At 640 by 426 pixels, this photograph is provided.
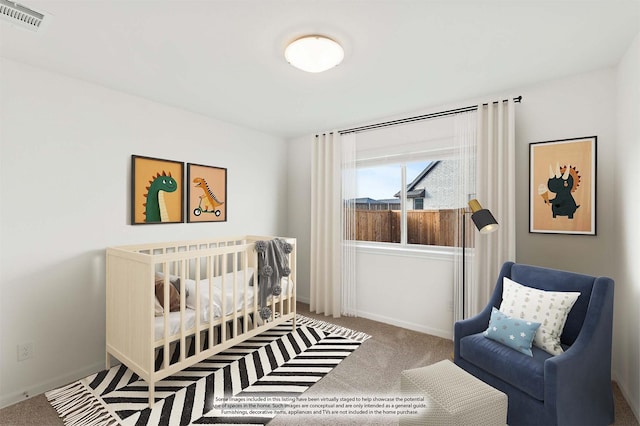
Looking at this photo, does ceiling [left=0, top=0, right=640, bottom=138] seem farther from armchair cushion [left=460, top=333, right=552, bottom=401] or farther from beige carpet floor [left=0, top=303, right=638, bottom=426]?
beige carpet floor [left=0, top=303, right=638, bottom=426]

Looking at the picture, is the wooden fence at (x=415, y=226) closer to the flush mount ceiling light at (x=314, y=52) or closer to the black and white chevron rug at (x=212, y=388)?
the black and white chevron rug at (x=212, y=388)

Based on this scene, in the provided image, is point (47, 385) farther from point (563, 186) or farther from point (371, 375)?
point (563, 186)

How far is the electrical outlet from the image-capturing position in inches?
83.3

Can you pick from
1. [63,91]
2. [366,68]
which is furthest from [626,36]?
[63,91]

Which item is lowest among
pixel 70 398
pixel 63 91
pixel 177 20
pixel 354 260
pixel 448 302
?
pixel 70 398

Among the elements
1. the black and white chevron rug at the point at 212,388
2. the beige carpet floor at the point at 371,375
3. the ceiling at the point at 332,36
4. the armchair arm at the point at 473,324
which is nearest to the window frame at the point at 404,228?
the ceiling at the point at 332,36

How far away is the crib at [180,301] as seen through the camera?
2.07 m

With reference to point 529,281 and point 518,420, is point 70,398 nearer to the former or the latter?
point 518,420

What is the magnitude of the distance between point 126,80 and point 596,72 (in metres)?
3.60

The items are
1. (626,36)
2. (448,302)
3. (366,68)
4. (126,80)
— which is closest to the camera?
(626,36)

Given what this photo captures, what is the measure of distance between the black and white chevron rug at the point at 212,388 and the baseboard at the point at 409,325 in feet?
2.27

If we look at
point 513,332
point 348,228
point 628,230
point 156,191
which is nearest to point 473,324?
point 513,332

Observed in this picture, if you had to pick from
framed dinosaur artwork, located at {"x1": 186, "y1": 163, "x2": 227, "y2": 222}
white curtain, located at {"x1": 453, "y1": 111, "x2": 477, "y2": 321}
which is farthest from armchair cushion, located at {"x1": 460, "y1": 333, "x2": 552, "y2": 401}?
framed dinosaur artwork, located at {"x1": 186, "y1": 163, "x2": 227, "y2": 222}

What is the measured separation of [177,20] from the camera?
166cm
